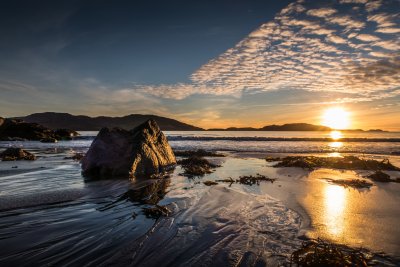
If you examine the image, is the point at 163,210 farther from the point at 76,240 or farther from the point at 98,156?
the point at 98,156

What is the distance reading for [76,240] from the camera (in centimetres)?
354

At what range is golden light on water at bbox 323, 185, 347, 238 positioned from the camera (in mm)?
4230

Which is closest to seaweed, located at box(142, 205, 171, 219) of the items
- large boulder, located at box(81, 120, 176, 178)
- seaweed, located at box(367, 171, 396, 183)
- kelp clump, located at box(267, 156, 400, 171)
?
large boulder, located at box(81, 120, 176, 178)

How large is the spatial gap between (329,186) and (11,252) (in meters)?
7.69

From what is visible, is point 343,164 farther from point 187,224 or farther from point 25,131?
point 25,131

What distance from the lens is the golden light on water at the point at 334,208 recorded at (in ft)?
13.9

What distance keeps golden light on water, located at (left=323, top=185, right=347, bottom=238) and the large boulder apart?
606 cm

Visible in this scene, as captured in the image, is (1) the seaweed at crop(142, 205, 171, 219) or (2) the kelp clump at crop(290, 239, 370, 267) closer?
(2) the kelp clump at crop(290, 239, 370, 267)

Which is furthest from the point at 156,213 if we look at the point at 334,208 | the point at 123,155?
the point at 123,155

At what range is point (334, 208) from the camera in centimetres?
541

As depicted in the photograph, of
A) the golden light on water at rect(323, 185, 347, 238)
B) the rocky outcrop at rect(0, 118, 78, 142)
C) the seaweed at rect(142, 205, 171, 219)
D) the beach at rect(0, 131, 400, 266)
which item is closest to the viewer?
the beach at rect(0, 131, 400, 266)

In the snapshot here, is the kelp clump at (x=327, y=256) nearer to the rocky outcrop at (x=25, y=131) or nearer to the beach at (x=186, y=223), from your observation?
the beach at (x=186, y=223)

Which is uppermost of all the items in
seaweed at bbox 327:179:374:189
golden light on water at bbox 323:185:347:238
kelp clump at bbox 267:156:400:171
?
kelp clump at bbox 267:156:400:171

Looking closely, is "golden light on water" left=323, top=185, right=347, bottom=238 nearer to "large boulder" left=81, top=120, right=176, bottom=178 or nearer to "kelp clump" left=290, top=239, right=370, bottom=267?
"kelp clump" left=290, top=239, right=370, bottom=267
